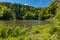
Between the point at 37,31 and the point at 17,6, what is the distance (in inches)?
3400

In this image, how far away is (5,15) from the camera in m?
94.7

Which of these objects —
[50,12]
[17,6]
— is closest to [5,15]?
[50,12]

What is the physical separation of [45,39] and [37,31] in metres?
14.2

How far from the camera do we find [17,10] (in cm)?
11525

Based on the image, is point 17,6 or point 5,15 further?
point 17,6

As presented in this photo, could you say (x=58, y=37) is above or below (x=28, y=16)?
above

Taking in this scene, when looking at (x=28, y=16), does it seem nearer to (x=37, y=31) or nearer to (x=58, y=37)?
(x=37, y=31)

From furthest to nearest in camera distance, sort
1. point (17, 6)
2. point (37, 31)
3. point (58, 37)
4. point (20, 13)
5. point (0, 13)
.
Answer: point (17, 6) → point (20, 13) → point (0, 13) → point (37, 31) → point (58, 37)

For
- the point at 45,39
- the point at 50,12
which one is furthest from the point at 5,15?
the point at 45,39

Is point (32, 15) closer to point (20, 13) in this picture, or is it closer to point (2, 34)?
point (20, 13)

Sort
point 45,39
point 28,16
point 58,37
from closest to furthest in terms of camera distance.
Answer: point 58,37 < point 45,39 < point 28,16

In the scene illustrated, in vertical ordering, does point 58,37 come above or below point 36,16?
above

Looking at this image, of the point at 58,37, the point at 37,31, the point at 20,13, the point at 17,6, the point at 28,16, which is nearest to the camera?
the point at 58,37

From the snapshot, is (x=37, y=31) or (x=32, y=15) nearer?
(x=37, y=31)
